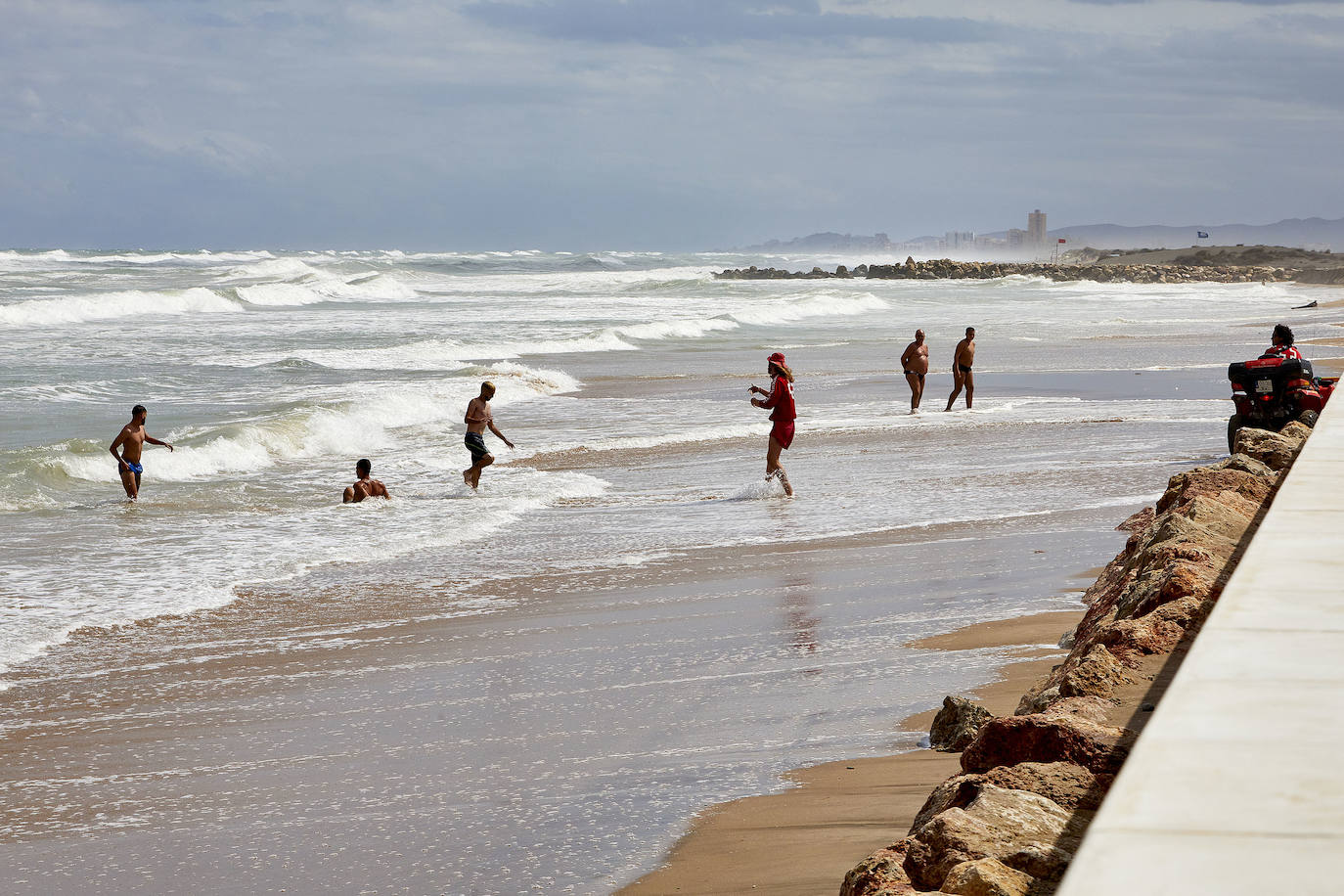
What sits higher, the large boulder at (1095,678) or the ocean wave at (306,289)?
the ocean wave at (306,289)

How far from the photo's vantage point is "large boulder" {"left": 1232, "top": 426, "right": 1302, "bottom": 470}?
296 inches

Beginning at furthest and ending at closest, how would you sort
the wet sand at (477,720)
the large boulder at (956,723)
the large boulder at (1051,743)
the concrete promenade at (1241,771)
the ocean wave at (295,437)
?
1. the ocean wave at (295,437)
2. the large boulder at (956,723)
3. the wet sand at (477,720)
4. the large boulder at (1051,743)
5. the concrete promenade at (1241,771)

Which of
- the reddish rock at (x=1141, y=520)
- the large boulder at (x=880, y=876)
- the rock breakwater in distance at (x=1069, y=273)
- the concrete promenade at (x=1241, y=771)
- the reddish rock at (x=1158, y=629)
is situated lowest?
the reddish rock at (x=1141, y=520)

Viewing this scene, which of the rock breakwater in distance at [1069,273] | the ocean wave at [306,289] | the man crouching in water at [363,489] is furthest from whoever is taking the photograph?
the rock breakwater in distance at [1069,273]

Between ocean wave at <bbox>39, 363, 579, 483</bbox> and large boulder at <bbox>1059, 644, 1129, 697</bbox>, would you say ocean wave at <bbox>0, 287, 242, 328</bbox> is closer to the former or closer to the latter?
ocean wave at <bbox>39, 363, 579, 483</bbox>

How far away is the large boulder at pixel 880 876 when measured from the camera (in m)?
2.75

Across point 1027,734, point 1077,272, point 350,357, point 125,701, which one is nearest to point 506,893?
point 1027,734

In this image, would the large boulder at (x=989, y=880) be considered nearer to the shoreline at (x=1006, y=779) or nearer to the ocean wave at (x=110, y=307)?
the shoreline at (x=1006, y=779)

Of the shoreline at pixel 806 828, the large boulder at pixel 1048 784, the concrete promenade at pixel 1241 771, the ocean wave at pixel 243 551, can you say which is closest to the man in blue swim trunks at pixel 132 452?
the ocean wave at pixel 243 551

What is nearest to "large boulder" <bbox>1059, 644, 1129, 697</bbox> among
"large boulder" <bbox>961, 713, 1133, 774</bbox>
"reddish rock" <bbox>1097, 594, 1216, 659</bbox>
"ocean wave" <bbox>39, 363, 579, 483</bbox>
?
"reddish rock" <bbox>1097, 594, 1216, 659</bbox>

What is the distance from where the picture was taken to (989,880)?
7.96ft

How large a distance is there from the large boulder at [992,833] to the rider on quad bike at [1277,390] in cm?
922

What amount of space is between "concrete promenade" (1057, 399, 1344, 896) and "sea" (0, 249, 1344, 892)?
81.8 inches

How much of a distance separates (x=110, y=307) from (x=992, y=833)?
4989cm
